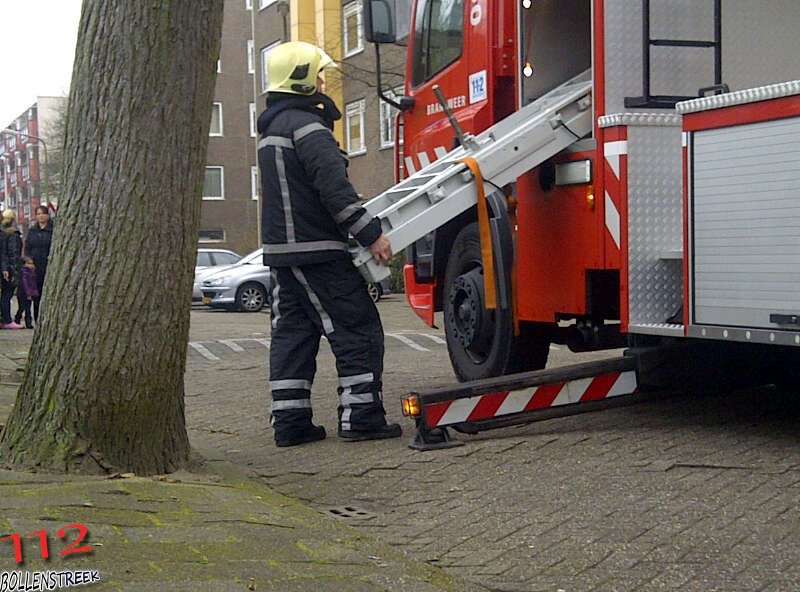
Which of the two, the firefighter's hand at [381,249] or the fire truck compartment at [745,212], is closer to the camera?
the fire truck compartment at [745,212]

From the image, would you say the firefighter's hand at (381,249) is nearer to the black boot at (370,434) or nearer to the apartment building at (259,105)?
the black boot at (370,434)

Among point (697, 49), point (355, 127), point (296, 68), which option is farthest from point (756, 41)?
point (355, 127)

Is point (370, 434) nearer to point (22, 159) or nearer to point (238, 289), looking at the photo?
point (238, 289)

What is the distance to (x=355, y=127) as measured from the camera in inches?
1433

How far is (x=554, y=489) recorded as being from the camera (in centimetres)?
531

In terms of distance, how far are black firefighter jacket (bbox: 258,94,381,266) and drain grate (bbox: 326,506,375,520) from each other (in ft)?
5.41

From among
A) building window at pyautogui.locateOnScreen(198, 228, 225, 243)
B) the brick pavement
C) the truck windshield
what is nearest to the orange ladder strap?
the brick pavement

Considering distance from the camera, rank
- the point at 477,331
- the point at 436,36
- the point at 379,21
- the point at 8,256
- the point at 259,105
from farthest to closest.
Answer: the point at 259,105
the point at 8,256
the point at 436,36
the point at 379,21
the point at 477,331

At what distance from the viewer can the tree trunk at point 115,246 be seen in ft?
17.5

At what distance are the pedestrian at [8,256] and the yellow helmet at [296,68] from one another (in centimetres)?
1126

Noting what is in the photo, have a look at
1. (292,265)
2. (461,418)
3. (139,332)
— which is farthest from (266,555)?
(292,265)

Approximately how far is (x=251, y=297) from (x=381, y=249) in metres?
17.9

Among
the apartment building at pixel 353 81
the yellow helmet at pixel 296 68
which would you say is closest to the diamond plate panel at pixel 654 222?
the yellow helmet at pixel 296 68

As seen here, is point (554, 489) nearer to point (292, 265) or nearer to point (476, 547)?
point (476, 547)
